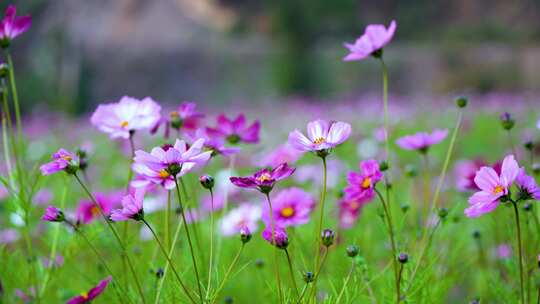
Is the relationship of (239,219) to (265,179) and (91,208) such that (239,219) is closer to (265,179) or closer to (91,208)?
(91,208)

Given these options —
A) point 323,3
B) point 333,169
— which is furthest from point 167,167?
point 323,3

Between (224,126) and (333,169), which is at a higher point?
(224,126)

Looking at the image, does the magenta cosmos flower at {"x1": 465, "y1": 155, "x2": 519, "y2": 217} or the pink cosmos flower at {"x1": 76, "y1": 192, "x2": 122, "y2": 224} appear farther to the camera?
the pink cosmos flower at {"x1": 76, "y1": 192, "x2": 122, "y2": 224}

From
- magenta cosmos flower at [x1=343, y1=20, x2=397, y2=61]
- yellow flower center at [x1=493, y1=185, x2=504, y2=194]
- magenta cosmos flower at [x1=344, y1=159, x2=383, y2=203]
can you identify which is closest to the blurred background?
magenta cosmos flower at [x1=343, y1=20, x2=397, y2=61]

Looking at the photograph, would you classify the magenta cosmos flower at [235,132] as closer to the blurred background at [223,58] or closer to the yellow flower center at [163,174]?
the yellow flower center at [163,174]

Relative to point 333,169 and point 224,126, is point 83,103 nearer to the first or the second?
point 333,169

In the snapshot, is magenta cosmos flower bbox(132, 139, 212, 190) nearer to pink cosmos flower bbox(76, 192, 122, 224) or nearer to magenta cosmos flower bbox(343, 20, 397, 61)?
magenta cosmos flower bbox(343, 20, 397, 61)
